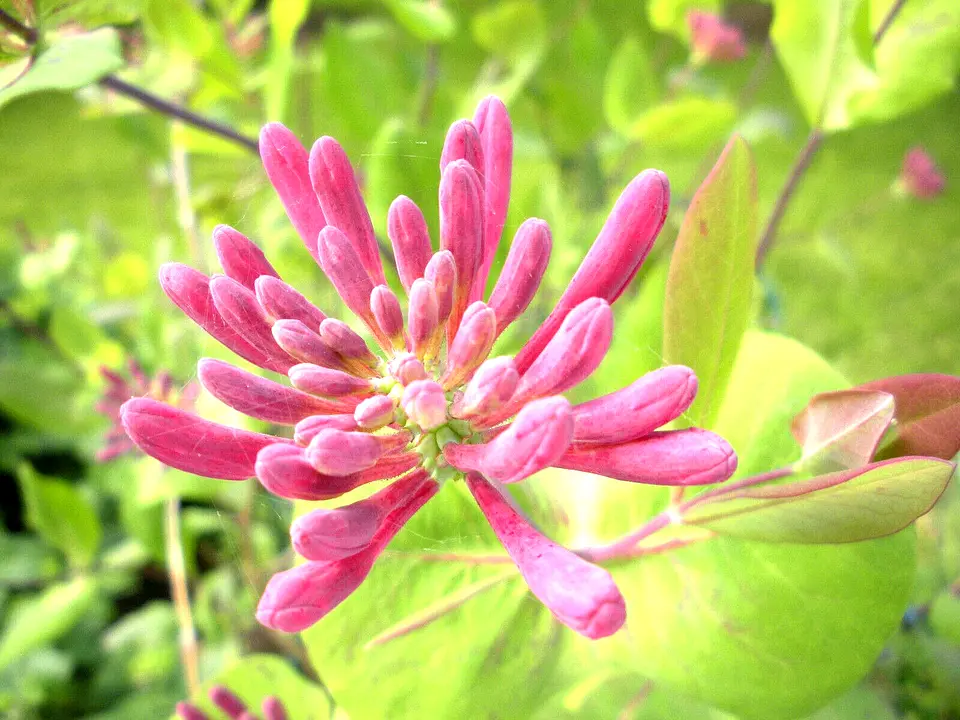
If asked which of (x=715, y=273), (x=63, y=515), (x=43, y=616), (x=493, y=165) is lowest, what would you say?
(x=43, y=616)

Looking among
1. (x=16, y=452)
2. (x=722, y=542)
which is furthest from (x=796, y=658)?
(x=16, y=452)

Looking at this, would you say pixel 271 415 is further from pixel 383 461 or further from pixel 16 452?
pixel 16 452

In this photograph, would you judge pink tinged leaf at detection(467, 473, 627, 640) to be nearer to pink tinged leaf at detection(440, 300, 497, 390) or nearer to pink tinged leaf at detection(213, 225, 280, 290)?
pink tinged leaf at detection(440, 300, 497, 390)

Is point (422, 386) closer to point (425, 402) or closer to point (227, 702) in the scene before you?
point (425, 402)

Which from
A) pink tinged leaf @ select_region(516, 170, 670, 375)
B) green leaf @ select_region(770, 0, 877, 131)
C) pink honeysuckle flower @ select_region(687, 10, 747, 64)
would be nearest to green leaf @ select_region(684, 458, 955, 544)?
pink tinged leaf @ select_region(516, 170, 670, 375)

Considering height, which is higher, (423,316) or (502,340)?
(423,316)

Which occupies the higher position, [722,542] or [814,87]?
[814,87]

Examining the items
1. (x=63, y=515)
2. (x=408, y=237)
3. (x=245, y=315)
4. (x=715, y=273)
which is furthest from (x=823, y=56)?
(x=63, y=515)
